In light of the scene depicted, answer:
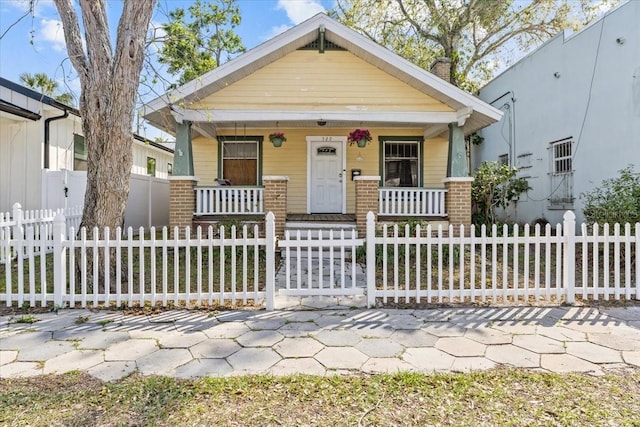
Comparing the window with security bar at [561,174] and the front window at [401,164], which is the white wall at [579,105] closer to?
the window with security bar at [561,174]

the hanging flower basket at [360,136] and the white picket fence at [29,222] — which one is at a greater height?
the hanging flower basket at [360,136]

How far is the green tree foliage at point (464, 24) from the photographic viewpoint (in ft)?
53.5

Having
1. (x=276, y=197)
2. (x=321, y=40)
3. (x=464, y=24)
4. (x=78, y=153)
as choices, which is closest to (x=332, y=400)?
(x=276, y=197)

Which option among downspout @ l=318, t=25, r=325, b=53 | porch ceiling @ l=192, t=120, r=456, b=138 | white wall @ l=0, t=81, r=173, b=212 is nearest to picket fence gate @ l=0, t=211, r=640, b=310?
porch ceiling @ l=192, t=120, r=456, b=138

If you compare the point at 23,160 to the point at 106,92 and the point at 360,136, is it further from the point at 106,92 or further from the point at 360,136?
the point at 360,136

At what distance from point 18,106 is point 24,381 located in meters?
8.77

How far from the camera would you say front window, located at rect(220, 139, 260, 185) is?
37.4ft

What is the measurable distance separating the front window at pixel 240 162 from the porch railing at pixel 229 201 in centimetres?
208

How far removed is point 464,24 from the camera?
16234mm

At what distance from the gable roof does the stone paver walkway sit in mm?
5678

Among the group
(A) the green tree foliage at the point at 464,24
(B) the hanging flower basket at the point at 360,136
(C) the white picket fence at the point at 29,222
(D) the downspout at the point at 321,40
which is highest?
(A) the green tree foliage at the point at 464,24

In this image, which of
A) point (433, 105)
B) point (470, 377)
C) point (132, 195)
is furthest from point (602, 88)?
point (132, 195)

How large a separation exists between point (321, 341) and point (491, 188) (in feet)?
28.7

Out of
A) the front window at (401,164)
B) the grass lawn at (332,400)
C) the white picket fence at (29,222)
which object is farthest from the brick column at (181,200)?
the grass lawn at (332,400)
